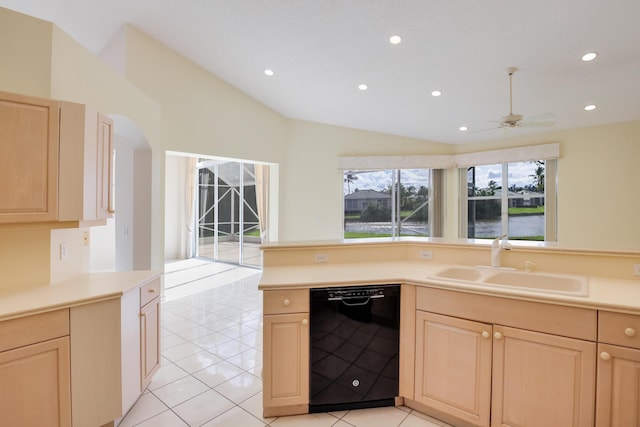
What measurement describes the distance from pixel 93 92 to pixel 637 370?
408 centimetres

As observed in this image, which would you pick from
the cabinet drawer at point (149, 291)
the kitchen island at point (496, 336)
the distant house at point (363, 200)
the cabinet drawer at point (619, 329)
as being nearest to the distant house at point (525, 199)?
Result: the distant house at point (363, 200)

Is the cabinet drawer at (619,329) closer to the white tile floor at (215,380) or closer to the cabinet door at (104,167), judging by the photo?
the white tile floor at (215,380)

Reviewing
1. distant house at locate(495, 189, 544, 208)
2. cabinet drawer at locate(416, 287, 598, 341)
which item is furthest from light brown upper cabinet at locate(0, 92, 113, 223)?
distant house at locate(495, 189, 544, 208)

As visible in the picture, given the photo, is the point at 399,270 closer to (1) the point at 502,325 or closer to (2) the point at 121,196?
(1) the point at 502,325

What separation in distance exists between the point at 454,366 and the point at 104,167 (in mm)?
2656

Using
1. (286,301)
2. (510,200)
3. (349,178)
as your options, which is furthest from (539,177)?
(286,301)

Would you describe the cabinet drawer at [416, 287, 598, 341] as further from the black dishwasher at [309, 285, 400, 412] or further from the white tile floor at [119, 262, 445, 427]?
the white tile floor at [119, 262, 445, 427]

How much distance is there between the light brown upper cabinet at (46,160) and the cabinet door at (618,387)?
301 centimetres

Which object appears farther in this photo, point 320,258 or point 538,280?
point 320,258

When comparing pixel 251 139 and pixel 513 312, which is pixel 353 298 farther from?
pixel 251 139

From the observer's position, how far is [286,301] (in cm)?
193

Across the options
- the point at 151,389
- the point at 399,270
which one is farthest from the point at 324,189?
the point at 151,389

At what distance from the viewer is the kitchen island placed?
150cm

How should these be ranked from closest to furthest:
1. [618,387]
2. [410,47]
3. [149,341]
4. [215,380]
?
[618,387], [149,341], [215,380], [410,47]
